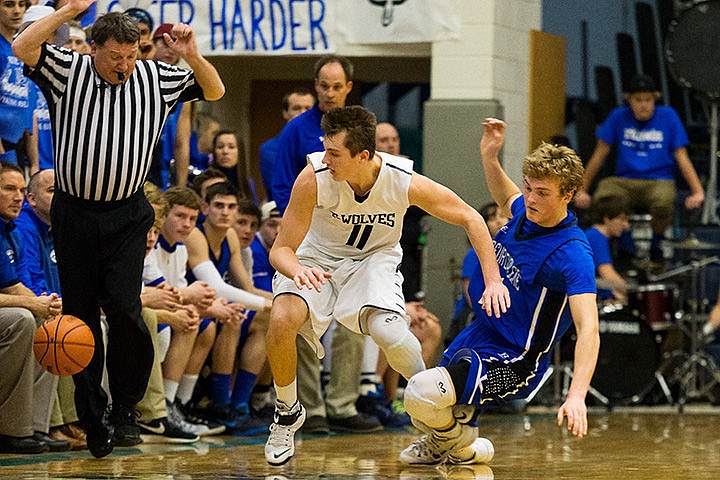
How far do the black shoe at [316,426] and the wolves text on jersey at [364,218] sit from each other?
86.3 inches

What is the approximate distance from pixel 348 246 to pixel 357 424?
7.08ft

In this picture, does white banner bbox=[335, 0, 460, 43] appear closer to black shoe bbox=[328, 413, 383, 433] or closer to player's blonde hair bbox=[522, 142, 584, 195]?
black shoe bbox=[328, 413, 383, 433]

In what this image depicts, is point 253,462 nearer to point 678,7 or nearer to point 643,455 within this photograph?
point 643,455

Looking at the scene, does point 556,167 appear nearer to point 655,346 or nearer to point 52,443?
point 52,443

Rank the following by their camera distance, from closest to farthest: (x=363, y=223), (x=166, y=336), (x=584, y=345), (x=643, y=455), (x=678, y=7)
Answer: (x=584, y=345) < (x=363, y=223) < (x=643, y=455) < (x=166, y=336) < (x=678, y=7)

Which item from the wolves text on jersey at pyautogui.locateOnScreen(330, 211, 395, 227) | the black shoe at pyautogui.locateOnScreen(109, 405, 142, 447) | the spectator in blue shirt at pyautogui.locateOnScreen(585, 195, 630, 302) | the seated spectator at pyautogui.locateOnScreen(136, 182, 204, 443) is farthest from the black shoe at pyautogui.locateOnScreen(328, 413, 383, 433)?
the spectator in blue shirt at pyautogui.locateOnScreen(585, 195, 630, 302)

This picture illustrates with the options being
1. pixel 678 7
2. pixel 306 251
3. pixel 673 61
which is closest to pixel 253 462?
pixel 306 251

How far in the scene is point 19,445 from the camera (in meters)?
6.33

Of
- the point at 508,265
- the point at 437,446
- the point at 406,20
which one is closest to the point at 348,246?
the point at 508,265

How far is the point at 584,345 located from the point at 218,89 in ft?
6.96

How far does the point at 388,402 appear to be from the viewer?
8883 mm

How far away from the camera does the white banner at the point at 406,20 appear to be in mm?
10438

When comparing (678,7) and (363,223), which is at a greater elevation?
(678,7)

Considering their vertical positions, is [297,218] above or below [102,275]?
above
